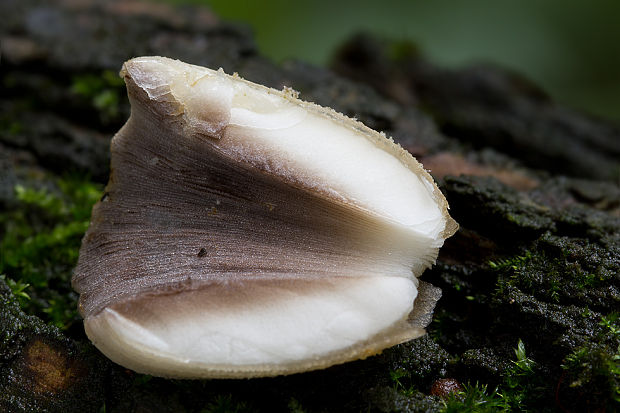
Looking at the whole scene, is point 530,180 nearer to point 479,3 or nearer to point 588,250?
point 588,250

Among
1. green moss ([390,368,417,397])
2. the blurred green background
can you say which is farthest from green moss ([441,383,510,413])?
the blurred green background

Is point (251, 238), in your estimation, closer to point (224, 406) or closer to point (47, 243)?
point (224, 406)

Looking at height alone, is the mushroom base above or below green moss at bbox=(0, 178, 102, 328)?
above

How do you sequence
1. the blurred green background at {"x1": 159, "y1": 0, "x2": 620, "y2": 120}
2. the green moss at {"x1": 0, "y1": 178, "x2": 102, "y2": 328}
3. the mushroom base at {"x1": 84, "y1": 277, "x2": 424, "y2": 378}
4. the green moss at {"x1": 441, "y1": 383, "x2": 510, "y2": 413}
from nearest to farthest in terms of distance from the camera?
the mushroom base at {"x1": 84, "y1": 277, "x2": 424, "y2": 378} → the green moss at {"x1": 441, "y1": 383, "x2": 510, "y2": 413} → the green moss at {"x1": 0, "y1": 178, "x2": 102, "y2": 328} → the blurred green background at {"x1": 159, "y1": 0, "x2": 620, "y2": 120}

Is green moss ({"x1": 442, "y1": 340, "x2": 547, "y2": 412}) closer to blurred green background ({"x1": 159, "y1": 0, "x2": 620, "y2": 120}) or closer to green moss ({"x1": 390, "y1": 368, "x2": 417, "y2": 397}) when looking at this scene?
green moss ({"x1": 390, "y1": 368, "x2": 417, "y2": 397})

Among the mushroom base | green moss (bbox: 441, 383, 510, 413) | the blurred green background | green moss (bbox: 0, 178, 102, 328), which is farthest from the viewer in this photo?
the blurred green background

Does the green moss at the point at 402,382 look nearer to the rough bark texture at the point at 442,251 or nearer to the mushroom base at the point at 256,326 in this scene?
the rough bark texture at the point at 442,251
